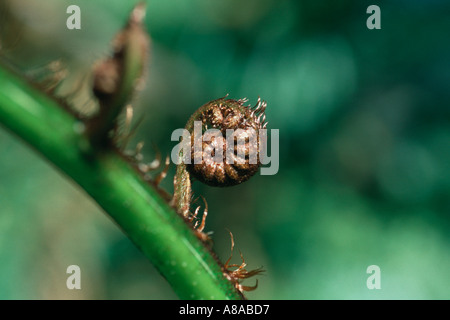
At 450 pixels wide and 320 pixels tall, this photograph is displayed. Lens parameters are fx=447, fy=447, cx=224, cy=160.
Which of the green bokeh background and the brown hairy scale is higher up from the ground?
the green bokeh background

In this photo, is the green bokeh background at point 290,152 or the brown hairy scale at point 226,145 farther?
the green bokeh background at point 290,152

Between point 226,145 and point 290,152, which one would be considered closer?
point 226,145

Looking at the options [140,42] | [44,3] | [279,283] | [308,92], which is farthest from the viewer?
[308,92]

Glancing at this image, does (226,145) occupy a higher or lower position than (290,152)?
lower

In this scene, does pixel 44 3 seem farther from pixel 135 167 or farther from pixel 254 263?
pixel 135 167

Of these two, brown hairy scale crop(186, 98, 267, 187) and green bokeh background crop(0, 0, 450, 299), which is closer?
brown hairy scale crop(186, 98, 267, 187)

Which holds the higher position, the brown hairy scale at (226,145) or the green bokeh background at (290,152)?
the green bokeh background at (290,152)

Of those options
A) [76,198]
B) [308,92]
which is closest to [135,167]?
[76,198]

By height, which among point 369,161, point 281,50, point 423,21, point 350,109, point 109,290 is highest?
point 423,21
